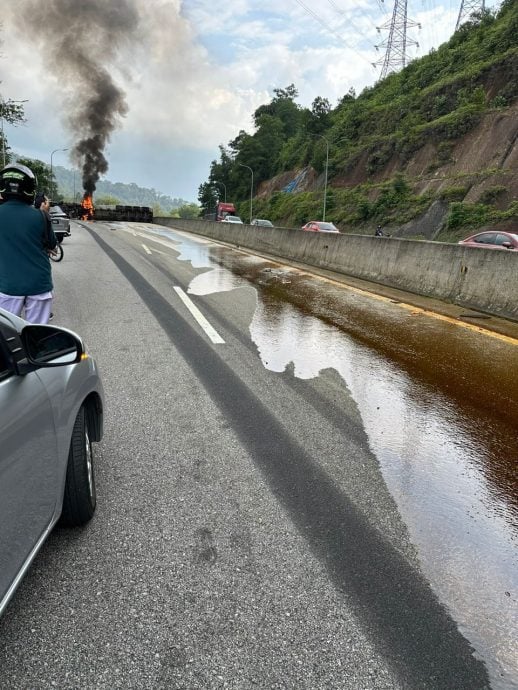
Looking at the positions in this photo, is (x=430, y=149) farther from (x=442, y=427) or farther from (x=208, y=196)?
(x=208, y=196)

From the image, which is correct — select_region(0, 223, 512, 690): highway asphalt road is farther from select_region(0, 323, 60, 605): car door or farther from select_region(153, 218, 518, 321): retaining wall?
select_region(153, 218, 518, 321): retaining wall

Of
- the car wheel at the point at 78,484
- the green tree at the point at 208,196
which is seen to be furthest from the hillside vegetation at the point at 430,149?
the green tree at the point at 208,196

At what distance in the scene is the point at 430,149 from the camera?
139 feet

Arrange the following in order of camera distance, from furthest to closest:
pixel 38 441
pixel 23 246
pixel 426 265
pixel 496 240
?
1. pixel 496 240
2. pixel 426 265
3. pixel 23 246
4. pixel 38 441

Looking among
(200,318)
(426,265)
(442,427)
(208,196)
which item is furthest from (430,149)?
(208,196)

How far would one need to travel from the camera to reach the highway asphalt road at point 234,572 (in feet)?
6.30

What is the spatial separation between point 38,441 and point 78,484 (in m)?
0.55

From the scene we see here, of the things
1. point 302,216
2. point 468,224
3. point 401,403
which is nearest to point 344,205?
point 302,216

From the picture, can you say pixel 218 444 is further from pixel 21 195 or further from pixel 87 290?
pixel 87 290

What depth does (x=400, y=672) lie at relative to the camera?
75.5 inches

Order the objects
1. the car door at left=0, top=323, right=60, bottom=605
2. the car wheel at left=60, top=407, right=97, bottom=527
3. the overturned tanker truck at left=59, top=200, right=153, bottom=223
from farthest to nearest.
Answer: the overturned tanker truck at left=59, top=200, right=153, bottom=223 → the car wheel at left=60, top=407, right=97, bottom=527 → the car door at left=0, top=323, right=60, bottom=605

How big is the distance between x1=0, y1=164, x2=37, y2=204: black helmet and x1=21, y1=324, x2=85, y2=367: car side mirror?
7.41 ft

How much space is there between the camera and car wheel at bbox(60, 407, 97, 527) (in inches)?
101

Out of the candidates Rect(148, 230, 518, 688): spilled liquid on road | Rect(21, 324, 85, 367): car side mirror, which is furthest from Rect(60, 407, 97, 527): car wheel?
Rect(148, 230, 518, 688): spilled liquid on road
